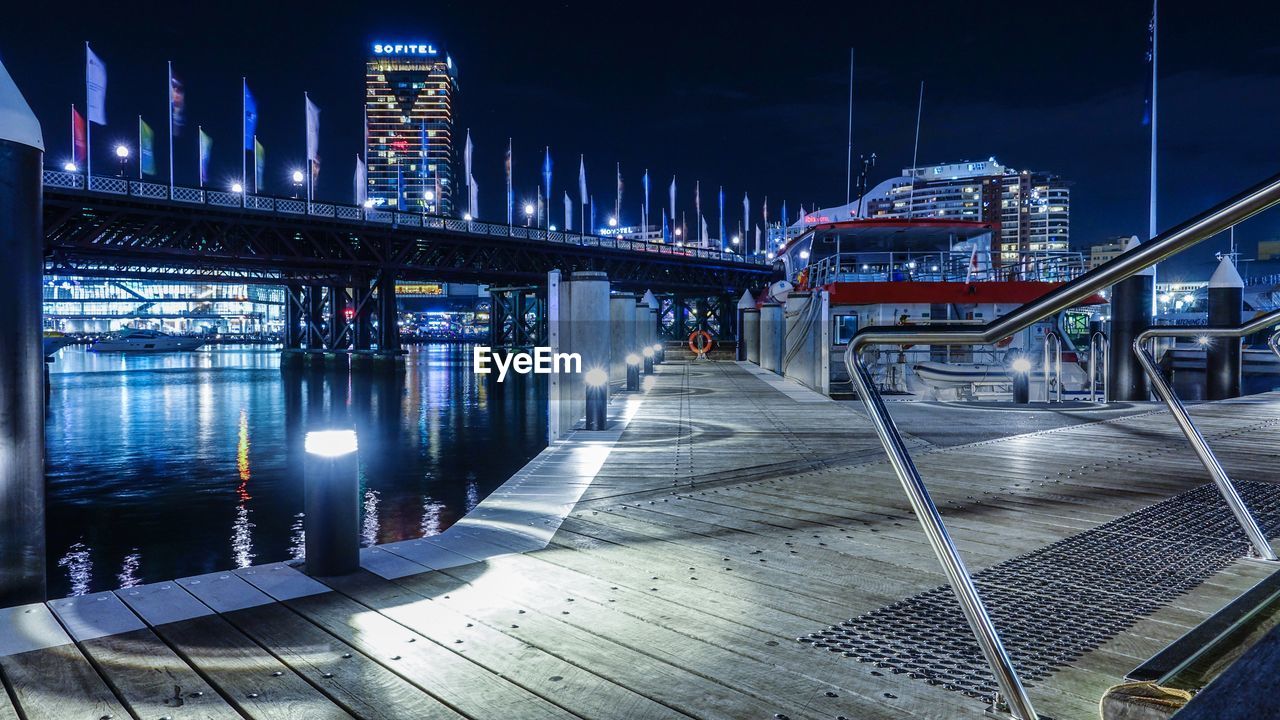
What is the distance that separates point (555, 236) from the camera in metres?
70.8

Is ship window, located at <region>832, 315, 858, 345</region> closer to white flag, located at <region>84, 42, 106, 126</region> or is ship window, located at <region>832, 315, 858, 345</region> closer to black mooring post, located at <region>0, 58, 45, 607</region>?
black mooring post, located at <region>0, 58, 45, 607</region>

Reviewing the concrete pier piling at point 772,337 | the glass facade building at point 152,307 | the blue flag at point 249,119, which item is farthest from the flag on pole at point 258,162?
the glass facade building at point 152,307

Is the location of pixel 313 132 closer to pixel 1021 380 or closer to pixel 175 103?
pixel 175 103

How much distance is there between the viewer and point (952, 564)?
9.43ft

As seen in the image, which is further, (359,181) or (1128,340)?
(359,181)

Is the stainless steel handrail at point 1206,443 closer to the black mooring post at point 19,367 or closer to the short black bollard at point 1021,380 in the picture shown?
the black mooring post at point 19,367

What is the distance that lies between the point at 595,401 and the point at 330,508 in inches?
274

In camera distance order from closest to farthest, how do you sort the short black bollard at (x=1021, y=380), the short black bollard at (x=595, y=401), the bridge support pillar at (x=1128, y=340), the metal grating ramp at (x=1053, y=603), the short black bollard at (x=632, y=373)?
the metal grating ramp at (x=1053, y=603), the short black bollard at (x=595, y=401), the short black bollard at (x=1021, y=380), the bridge support pillar at (x=1128, y=340), the short black bollard at (x=632, y=373)

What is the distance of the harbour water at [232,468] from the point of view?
33.2ft

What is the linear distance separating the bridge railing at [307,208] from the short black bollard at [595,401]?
42412mm

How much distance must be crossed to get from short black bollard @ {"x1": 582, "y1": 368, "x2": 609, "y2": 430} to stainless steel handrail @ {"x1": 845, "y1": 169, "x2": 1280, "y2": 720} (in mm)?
8472

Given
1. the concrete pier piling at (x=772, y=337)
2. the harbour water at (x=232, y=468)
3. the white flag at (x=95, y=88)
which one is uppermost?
the white flag at (x=95, y=88)

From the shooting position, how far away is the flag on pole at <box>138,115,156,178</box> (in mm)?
46375

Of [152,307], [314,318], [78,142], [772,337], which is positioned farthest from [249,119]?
[152,307]
